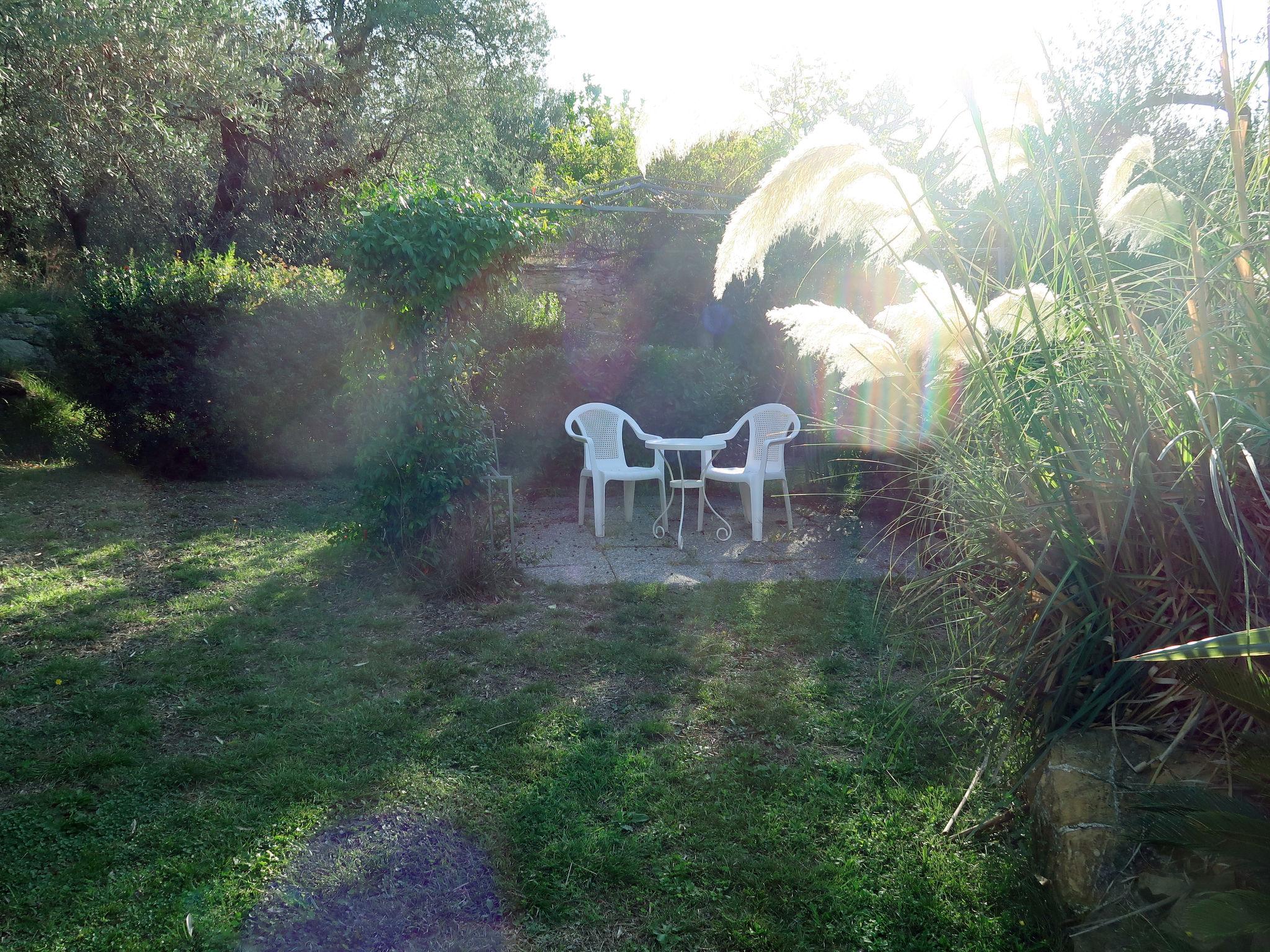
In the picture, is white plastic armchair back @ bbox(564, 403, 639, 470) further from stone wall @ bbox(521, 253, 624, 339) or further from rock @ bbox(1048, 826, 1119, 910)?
rock @ bbox(1048, 826, 1119, 910)

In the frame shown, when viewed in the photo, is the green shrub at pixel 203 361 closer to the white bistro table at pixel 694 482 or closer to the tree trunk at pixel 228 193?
the white bistro table at pixel 694 482

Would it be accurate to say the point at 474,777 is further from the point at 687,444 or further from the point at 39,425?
the point at 39,425

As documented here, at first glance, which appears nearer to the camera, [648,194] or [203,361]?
[203,361]

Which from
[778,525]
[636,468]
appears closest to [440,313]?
[636,468]

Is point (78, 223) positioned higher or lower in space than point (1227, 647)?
higher

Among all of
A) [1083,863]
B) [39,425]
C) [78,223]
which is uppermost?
[78,223]

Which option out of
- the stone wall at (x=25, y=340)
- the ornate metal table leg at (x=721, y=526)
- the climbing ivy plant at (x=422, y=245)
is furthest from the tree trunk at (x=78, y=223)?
the ornate metal table leg at (x=721, y=526)

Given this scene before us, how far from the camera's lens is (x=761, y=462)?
220 inches

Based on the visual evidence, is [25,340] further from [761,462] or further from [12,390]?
[761,462]

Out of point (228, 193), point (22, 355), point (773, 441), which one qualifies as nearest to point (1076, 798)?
point (773, 441)

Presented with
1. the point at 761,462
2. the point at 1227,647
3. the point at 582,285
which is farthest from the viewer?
the point at 582,285

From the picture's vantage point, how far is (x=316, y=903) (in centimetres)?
202

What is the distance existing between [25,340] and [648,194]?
7736mm

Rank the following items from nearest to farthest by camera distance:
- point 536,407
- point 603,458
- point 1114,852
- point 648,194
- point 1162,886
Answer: point 1162,886
point 1114,852
point 603,458
point 536,407
point 648,194
